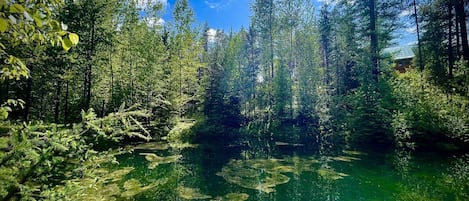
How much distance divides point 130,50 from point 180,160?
1016 centimetres

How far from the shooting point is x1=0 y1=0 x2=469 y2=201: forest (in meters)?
2.28

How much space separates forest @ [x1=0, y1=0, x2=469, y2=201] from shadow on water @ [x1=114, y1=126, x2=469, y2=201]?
0.21ft

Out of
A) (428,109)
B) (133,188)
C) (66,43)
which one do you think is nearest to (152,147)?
(133,188)

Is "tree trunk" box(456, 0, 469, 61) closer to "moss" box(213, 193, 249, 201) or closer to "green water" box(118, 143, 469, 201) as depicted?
"green water" box(118, 143, 469, 201)

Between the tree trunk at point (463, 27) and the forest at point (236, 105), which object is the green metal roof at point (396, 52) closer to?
the forest at point (236, 105)

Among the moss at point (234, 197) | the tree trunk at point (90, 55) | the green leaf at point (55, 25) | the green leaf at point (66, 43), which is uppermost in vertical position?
the tree trunk at point (90, 55)

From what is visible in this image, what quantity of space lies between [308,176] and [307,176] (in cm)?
3

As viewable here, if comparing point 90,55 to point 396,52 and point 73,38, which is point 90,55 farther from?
point 396,52

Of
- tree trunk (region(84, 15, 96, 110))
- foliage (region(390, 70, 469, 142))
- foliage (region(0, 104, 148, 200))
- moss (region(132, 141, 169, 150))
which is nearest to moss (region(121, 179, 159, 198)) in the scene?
foliage (region(0, 104, 148, 200))

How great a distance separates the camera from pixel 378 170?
9.17m

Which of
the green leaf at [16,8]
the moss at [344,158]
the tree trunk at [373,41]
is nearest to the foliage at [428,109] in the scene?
the tree trunk at [373,41]

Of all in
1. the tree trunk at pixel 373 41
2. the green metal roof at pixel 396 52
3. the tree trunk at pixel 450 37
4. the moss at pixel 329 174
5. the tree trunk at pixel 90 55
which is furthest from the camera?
the green metal roof at pixel 396 52

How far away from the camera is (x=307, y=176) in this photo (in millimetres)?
8547

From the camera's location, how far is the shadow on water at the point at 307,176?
6.64 metres
